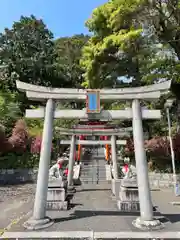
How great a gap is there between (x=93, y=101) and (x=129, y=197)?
3.75 metres

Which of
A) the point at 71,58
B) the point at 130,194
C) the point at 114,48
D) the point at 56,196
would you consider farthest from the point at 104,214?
the point at 71,58

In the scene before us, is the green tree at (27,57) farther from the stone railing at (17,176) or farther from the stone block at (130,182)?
the stone block at (130,182)

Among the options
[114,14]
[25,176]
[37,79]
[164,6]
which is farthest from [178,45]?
[37,79]

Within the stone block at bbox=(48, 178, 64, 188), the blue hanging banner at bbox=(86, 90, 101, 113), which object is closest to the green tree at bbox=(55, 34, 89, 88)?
the stone block at bbox=(48, 178, 64, 188)

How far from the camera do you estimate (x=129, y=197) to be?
752 centimetres

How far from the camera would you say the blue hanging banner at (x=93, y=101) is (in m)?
6.12

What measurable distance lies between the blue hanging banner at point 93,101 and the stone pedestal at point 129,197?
3.15 meters

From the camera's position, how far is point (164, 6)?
41.7ft

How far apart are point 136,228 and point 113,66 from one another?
1308cm

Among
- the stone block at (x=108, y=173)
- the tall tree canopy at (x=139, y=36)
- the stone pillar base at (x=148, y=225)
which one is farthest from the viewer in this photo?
the stone block at (x=108, y=173)

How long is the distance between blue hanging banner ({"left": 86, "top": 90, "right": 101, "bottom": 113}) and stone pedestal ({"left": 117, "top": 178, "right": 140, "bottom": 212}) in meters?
3.15

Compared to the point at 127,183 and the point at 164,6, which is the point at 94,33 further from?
the point at 127,183

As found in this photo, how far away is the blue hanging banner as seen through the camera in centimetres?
612

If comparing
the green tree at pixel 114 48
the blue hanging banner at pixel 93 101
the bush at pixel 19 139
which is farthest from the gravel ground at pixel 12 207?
the green tree at pixel 114 48
